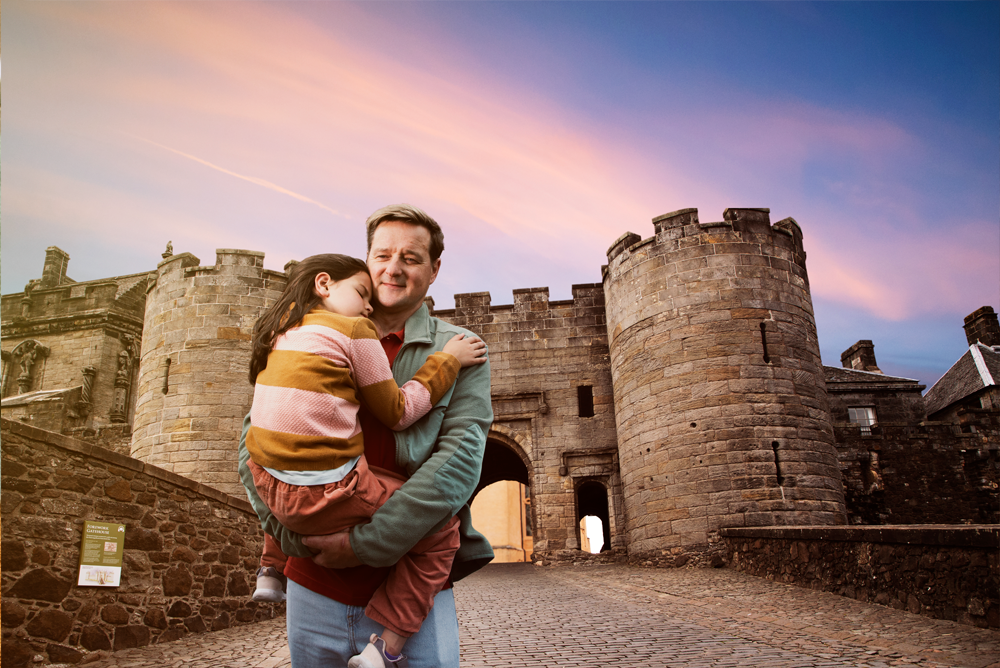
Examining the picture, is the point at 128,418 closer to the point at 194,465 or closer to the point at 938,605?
the point at 194,465

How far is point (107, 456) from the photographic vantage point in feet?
20.1

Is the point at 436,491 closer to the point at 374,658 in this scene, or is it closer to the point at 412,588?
the point at 412,588

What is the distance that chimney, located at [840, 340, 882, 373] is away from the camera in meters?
28.5

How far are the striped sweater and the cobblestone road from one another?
404 centimetres

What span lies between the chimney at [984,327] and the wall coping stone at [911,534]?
66.2 ft

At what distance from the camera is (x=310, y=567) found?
1.81m

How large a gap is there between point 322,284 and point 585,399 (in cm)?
1548

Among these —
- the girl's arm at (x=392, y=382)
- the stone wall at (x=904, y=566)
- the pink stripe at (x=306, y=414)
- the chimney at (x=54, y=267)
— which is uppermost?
the chimney at (x=54, y=267)

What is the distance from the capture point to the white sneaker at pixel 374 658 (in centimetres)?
164

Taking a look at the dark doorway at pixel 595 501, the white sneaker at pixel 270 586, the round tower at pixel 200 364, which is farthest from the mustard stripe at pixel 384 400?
the dark doorway at pixel 595 501

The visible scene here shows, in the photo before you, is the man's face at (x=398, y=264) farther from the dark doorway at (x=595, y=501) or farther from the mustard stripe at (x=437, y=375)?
the dark doorway at (x=595, y=501)

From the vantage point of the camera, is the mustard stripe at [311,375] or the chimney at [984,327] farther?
the chimney at [984,327]

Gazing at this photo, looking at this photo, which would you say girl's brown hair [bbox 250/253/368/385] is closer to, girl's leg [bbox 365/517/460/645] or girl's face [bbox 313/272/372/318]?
girl's face [bbox 313/272/372/318]

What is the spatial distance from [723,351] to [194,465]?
11002 mm
